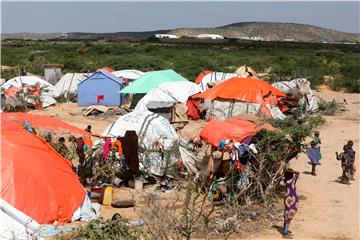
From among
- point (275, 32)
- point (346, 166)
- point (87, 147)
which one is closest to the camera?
point (346, 166)

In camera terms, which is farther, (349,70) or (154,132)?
(349,70)

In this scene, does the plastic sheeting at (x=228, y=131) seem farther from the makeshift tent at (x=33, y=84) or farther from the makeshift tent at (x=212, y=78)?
the makeshift tent at (x=33, y=84)

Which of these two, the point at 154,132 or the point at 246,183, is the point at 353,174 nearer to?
the point at 246,183

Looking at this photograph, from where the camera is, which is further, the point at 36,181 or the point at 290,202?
the point at 36,181

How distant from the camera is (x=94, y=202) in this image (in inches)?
394

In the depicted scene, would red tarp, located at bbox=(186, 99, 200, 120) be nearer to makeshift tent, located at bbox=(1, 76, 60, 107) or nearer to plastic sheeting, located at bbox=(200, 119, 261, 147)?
makeshift tent, located at bbox=(1, 76, 60, 107)

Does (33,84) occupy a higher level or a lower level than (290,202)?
higher

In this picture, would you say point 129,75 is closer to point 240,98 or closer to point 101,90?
point 101,90

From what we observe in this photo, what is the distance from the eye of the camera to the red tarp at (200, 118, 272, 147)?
10123mm

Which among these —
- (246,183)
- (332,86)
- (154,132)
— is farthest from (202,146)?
(332,86)

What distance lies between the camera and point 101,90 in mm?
21750

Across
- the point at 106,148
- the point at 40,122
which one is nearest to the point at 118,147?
the point at 106,148

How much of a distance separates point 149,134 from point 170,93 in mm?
7994

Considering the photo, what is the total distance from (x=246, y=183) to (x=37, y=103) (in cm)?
1419
